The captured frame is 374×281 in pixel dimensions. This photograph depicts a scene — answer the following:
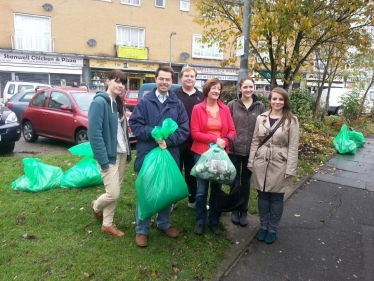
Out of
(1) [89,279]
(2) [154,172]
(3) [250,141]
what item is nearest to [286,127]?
(3) [250,141]

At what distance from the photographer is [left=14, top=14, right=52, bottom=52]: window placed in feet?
64.5

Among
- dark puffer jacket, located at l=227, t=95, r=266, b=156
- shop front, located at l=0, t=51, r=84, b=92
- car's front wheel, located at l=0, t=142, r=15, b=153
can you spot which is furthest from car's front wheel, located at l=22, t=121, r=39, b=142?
shop front, located at l=0, t=51, r=84, b=92

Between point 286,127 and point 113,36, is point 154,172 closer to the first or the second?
point 286,127

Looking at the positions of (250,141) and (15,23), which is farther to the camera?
(15,23)

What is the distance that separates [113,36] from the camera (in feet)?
72.0

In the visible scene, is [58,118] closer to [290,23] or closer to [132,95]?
[290,23]

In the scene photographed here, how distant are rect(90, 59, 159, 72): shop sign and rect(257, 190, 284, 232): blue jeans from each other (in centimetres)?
2079

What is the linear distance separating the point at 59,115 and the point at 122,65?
630 inches

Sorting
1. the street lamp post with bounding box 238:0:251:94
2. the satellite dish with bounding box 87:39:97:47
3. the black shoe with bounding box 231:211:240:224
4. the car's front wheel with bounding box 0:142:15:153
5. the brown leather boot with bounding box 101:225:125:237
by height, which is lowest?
the black shoe with bounding box 231:211:240:224

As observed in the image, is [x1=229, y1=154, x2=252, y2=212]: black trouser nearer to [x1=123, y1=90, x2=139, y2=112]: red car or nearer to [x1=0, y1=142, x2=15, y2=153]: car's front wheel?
[x1=0, y1=142, x2=15, y2=153]: car's front wheel

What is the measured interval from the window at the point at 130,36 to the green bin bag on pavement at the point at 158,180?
21343mm

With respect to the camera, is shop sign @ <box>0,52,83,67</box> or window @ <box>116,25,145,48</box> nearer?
shop sign @ <box>0,52,83,67</box>

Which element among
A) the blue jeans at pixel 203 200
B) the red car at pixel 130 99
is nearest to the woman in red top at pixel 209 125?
the blue jeans at pixel 203 200

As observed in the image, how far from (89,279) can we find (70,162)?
12.7ft
